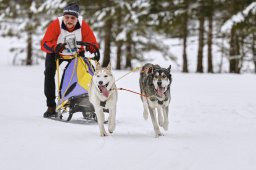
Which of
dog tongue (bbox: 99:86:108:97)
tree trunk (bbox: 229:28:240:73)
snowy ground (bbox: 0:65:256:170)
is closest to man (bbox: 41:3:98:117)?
snowy ground (bbox: 0:65:256:170)

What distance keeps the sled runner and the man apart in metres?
0.13

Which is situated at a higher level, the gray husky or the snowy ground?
the gray husky

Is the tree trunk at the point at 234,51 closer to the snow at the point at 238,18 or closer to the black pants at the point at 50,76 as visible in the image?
the snow at the point at 238,18

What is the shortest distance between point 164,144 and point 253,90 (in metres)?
7.40

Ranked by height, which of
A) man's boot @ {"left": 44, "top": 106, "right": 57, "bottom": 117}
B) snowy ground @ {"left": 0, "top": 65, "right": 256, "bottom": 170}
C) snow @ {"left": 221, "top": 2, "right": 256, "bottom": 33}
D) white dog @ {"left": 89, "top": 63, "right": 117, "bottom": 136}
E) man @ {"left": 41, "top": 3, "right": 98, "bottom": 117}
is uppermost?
snow @ {"left": 221, "top": 2, "right": 256, "bottom": 33}

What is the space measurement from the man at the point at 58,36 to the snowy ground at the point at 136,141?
0.69m

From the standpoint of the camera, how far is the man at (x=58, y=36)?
6.69m

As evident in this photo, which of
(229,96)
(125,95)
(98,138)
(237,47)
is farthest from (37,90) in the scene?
(237,47)

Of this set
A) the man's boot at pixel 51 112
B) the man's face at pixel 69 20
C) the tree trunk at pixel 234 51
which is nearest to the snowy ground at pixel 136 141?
the man's boot at pixel 51 112

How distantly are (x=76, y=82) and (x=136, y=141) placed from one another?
1.92 meters

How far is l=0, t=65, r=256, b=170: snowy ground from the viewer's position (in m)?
4.03

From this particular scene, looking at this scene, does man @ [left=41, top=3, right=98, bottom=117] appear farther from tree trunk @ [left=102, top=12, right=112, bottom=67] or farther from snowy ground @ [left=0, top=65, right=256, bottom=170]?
tree trunk @ [left=102, top=12, right=112, bottom=67]

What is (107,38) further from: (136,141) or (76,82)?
(136,141)

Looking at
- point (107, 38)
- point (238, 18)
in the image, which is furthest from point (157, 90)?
point (107, 38)
